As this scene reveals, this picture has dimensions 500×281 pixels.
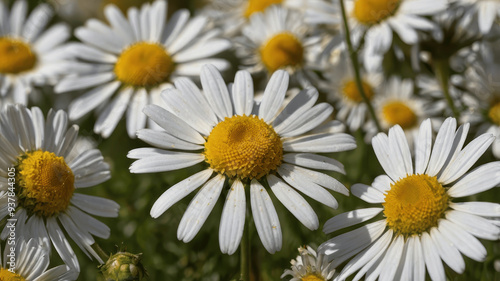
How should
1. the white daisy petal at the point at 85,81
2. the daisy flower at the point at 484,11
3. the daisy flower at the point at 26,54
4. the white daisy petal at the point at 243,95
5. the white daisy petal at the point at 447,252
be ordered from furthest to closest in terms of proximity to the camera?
the daisy flower at the point at 26,54 → the white daisy petal at the point at 85,81 → the daisy flower at the point at 484,11 → the white daisy petal at the point at 243,95 → the white daisy petal at the point at 447,252

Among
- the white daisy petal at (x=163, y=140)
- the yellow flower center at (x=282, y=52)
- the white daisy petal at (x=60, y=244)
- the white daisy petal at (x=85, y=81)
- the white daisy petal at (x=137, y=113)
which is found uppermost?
the yellow flower center at (x=282, y=52)

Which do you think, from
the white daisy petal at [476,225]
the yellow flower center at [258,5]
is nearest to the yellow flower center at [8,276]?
the white daisy petal at [476,225]

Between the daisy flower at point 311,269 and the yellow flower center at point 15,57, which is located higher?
the yellow flower center at point 15,57

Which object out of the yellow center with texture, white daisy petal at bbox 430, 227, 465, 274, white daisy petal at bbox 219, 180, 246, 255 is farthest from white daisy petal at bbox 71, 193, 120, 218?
the yellow center with texture

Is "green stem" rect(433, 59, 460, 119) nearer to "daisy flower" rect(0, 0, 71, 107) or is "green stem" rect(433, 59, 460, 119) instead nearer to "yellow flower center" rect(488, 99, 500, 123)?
"yellow flower center" rect(488, 99, 500, 123)

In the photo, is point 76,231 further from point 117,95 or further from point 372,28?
point 372,28

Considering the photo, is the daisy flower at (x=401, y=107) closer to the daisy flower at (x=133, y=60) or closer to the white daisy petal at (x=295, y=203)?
the daisy flower at (x=133, y=60)

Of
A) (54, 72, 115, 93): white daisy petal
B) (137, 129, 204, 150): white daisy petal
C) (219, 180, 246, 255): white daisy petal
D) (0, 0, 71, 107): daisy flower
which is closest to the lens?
(219, 180, 246, 255): white daisy petal
